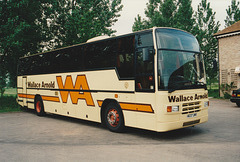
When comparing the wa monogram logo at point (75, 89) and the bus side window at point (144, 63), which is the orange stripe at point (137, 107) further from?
the wa monogram logo at point (75, 89)

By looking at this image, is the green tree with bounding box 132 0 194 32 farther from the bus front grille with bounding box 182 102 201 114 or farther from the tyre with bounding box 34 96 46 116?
the bus front grille with bounding box 182 102 201 114

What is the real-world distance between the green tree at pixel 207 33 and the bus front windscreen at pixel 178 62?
27525mm

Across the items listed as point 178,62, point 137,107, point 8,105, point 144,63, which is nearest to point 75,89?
point 137,107

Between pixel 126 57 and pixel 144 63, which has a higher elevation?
pixel 126 57

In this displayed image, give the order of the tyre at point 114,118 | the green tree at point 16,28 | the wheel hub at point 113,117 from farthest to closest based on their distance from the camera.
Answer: the green tree at point 16,28
the wheel hub at point 113,117
the tyre at point 114,118

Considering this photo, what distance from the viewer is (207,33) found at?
3697 centimetres

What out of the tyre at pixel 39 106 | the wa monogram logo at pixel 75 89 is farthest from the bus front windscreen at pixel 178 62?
the tyre at pixel 39 106

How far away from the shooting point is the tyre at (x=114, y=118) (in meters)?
8.17

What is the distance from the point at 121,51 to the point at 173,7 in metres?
32.4

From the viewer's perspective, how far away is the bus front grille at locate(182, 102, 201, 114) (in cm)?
724

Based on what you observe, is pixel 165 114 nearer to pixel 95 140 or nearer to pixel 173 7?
pixel 95 140

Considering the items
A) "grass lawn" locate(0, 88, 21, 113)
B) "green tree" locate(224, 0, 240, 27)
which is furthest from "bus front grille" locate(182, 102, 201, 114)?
"green tree" locate(224, 0, 240, 27)

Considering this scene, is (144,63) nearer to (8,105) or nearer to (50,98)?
(50,98)

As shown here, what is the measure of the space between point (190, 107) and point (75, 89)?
16.3 feet
